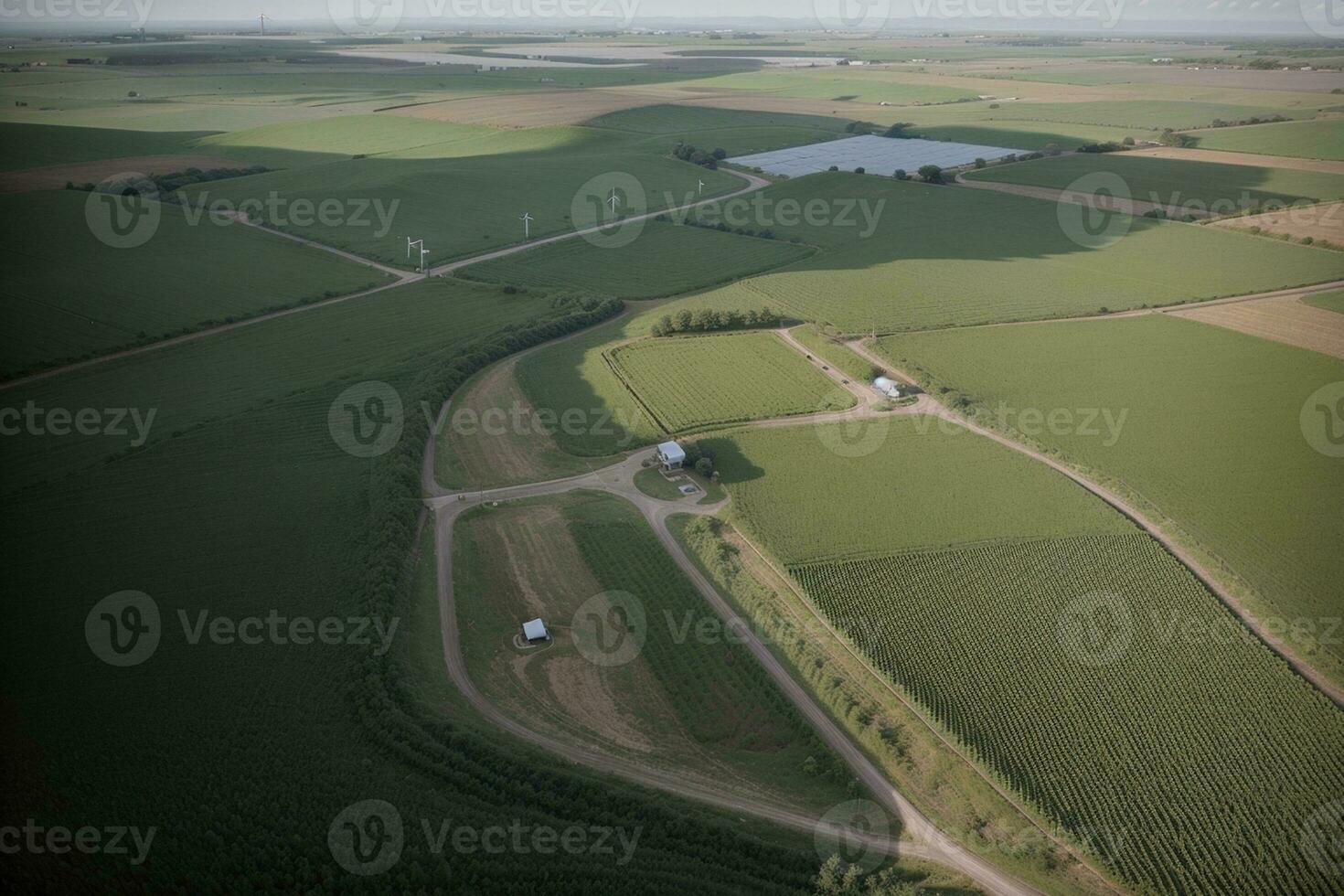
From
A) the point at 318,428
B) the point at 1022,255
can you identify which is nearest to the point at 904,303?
the point at 1022,255

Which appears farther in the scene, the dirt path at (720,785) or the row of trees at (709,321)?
the row of trees at (709,321)

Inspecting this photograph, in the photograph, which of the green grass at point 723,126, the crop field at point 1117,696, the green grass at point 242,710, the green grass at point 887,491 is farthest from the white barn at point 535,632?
the green grass at point 723,126

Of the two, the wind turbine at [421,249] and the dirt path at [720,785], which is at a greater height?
the wind turbine at [421,249]

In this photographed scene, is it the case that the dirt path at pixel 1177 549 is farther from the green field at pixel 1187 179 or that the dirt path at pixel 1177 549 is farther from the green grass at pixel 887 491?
the green field at pixel 1187 179

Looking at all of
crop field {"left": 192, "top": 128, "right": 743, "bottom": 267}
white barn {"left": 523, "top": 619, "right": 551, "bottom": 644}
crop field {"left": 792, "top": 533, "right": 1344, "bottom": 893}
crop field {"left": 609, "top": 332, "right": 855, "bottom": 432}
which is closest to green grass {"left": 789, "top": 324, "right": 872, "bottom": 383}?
crop field {"left": 609, "top": 332, "right": 855, "bottom": 432}

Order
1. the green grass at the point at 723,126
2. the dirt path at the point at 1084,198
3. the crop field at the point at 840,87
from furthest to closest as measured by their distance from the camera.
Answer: the crop field at the point at 840,87 → the green grass at the point at 723,126 → the dirt path at the point at 1084,198

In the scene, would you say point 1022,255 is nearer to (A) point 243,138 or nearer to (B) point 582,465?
(B) point 582,465

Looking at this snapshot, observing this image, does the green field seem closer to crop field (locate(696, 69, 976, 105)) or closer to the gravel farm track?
the gravel farm track
